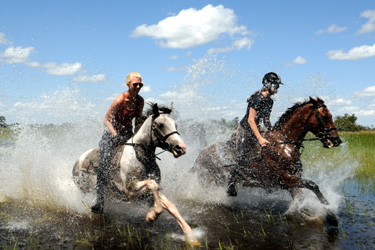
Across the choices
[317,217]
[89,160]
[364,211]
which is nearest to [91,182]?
[89,160]

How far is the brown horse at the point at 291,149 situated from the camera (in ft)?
22.4

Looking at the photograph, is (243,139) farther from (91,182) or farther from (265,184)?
(91,182)

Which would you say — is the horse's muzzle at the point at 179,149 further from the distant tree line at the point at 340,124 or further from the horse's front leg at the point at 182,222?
the distant tree line at the point at 340,124

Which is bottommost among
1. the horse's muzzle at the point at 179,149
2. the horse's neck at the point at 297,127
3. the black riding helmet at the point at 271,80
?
the horse's muzzle at the point at 179,149

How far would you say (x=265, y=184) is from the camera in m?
7.48

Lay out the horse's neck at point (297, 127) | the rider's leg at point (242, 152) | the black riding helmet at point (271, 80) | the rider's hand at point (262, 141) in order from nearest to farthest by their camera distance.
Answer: the rider's hand at point (262, 141), the horse's neck at point (297, 127), the black riding helmet at point (271, 80), the rider's leg at point (242, 152)

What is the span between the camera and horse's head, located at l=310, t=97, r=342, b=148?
676 cm

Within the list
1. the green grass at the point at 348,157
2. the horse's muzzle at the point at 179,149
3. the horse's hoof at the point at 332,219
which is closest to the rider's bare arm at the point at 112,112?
the horse's muzzle at the point at 179,149

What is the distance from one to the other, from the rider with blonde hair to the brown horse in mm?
2902

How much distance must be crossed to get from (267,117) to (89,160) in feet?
13.1

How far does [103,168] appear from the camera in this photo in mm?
6211

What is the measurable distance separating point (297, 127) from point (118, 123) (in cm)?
380

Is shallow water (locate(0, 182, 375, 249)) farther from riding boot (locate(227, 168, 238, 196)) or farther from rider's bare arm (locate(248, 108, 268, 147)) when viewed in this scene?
rider's bare arm (locate(248, 108, 268, 147))

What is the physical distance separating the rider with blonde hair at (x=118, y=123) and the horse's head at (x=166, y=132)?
0.67 m
